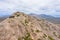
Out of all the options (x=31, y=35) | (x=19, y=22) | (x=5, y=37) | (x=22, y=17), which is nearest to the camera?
(x=5, y=37)

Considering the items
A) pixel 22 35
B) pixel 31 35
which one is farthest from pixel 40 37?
pixel 22 35

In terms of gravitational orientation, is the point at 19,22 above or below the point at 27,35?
above

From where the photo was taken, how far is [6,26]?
38531 mm

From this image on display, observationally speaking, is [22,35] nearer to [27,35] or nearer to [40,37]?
[27,35]

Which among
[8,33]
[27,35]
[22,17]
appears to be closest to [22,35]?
[27,35]

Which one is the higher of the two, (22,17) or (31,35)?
(22,17)

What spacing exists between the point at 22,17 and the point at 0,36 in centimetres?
1141

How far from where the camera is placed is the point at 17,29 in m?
38.8

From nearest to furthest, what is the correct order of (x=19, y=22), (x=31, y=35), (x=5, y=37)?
(x=5, y=37) → (x=31, y=35) → (x=19, y=22)

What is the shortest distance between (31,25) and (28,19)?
3.86 meters

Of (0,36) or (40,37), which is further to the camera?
(40,37)

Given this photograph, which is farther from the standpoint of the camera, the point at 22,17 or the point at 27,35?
the point at 22,17

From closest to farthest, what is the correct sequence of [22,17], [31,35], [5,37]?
[5,37]
[31,35]
[22,17]

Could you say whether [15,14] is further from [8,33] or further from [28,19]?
[8,33]
